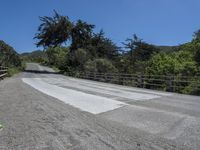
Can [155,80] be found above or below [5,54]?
below

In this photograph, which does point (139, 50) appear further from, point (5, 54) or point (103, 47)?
point (5, 54)

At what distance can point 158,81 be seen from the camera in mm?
25531

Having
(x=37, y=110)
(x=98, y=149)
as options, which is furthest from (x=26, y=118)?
(x=98, y=149)

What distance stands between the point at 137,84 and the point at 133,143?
20.5 metres

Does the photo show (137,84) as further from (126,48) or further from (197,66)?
(126,48)

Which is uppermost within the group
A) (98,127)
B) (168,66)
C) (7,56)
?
(7,56)

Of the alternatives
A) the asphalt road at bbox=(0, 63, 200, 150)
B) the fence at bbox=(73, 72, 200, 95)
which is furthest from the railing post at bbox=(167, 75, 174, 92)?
the asphalt road at bbox=(0, 63, 200, 150)

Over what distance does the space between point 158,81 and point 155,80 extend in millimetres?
2111

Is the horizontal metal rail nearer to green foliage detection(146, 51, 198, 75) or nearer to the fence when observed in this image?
the fence

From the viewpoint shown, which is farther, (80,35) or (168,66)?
(80,35)

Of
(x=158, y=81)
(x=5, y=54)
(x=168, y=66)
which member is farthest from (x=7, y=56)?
(x=158, y=81)

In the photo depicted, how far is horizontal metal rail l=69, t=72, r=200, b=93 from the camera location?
20844 mm

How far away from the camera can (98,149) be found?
5625mm

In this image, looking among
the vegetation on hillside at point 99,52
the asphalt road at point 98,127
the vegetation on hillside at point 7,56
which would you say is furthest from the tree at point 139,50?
the asphalt road at point 98,127
